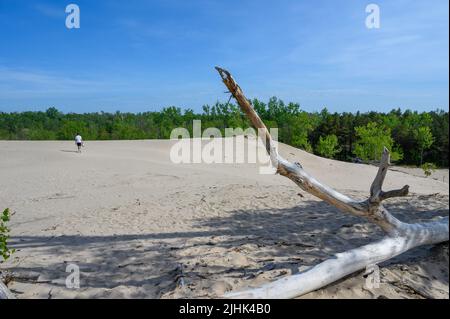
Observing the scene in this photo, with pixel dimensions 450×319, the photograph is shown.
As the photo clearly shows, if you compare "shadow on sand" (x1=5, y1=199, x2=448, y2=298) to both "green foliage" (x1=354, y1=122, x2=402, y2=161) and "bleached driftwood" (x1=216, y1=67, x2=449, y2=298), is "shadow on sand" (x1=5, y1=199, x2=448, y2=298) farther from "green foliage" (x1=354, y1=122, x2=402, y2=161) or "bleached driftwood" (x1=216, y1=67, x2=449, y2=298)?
"green foliage" (x1=354, y1=122, x2=402, y2=161)

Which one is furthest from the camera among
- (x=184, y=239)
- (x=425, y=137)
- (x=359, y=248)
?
(x=425, y=137)

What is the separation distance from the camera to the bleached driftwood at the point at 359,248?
3.06 meters

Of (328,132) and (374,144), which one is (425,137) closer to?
(374,144)

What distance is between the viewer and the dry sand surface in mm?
3760

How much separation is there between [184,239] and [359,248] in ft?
10.5

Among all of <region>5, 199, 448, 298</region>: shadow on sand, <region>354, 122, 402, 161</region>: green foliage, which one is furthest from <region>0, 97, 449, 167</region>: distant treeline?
<region>5, 199, 448, 298</region>: shadow on sand

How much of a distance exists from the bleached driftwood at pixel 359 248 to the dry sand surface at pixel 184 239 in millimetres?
227

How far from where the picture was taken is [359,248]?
3.55 meters

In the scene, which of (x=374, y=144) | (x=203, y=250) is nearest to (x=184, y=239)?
(x=203, y=250)

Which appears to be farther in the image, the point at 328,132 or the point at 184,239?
the point at 328,132

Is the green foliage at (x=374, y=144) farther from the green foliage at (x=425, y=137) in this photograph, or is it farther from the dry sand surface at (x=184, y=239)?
the dry sand surface at (x=184, y=239)

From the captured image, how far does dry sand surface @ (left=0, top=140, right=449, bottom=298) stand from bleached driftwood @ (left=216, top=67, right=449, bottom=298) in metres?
0.23

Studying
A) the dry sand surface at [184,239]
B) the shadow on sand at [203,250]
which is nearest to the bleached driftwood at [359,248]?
the dry sand surface at [184,239]

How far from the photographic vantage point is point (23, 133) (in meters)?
44.5
